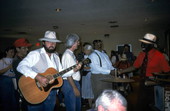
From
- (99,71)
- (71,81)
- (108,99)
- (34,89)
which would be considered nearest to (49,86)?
(34,89)

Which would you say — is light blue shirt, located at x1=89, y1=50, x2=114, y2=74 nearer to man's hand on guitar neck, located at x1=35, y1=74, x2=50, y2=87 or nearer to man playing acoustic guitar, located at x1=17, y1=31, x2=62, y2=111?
man playing acoustic guitar, located at x1=17, y1=31, x2=62, y2=111

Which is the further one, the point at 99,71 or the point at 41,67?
the point at 99,71

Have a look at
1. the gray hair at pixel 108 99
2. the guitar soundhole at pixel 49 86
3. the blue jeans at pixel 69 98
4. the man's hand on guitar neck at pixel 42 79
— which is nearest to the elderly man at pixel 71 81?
the blue jeans at pixel 69 98

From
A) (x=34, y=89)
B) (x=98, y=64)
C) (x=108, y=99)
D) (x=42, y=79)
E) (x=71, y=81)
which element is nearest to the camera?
(x=108, y=99)

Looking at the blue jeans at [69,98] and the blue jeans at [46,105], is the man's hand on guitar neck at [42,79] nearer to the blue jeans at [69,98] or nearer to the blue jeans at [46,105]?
the blue jeans at [46,105]

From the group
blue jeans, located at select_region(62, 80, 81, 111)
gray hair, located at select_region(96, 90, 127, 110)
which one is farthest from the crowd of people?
gray hair, located at select_region(96, 90, 127, 110)

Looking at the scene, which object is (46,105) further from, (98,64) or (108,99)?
(108,99)

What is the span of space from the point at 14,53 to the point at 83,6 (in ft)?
9.79

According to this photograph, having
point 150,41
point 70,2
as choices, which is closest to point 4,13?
point 70,2

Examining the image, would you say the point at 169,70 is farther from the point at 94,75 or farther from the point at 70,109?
the point at 70,109

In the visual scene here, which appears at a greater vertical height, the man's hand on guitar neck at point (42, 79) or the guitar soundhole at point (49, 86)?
the man's hand on guitar neck at point (42, 79)

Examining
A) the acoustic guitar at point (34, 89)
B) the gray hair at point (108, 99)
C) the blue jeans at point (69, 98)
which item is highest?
the gray hair at point (108, 99)

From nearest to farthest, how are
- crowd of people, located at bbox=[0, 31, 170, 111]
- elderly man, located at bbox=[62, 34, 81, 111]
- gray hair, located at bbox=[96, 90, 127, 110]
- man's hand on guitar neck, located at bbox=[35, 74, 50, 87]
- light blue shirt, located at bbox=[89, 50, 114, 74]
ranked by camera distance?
gray hair, located at bbox=[96, 90, 127, 110] → man's hand on guitar neck, located at bbox=[35, 74, 50, 87] → crowd of people, located at bbox=[0, 31, 170, 111] → elderly man, located at bbox=[62, 34, 81, 111] → light blue shirt, located at bbox=[89, 50, 114, 74]

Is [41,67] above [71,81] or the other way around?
above
